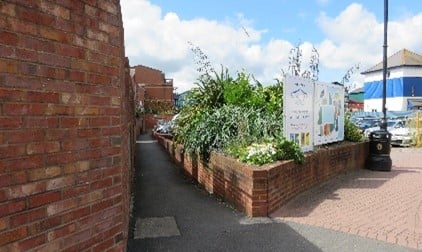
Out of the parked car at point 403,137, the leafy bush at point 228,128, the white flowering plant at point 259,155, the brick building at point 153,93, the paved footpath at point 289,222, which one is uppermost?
the brick building at point 153,93

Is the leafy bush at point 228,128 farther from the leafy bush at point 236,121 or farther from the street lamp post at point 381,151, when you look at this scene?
the street lamp post at point 381,151

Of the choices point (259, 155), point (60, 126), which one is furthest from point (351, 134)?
point (60, 126)

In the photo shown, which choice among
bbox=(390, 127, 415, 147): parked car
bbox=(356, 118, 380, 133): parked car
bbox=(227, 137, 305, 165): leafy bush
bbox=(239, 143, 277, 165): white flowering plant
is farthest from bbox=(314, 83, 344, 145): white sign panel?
bbox=(356, 118, 380, 133): parked car

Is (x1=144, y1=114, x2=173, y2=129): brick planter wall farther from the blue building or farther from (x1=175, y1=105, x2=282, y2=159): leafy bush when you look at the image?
(x1=175, y1=105, x2=282, y2=159): leafy bush

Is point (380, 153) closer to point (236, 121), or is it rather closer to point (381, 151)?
point (381, 151)

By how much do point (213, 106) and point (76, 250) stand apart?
8807 mm

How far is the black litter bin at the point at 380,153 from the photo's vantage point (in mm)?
11336

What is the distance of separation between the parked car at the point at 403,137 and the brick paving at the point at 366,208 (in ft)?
39.8

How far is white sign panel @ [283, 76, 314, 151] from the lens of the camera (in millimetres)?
8055

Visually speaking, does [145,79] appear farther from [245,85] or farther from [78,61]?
[78,61]

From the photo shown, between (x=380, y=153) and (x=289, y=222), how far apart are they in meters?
6.67

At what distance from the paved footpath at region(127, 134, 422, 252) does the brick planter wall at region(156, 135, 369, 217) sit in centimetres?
20

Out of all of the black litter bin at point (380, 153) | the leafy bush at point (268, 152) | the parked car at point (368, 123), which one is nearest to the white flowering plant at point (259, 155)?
the leafy bush at point (268, 152)

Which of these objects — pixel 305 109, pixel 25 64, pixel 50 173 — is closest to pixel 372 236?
pixel 305 109
